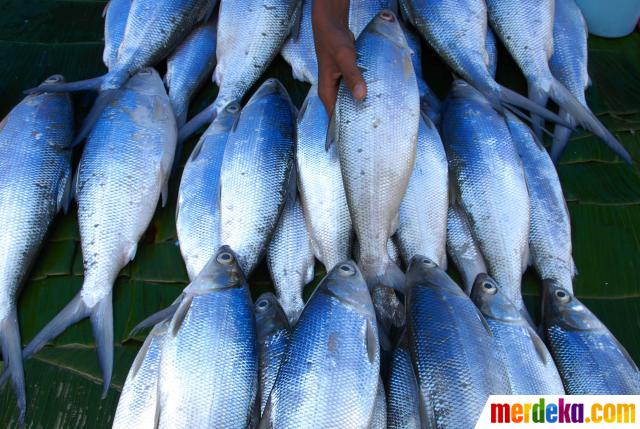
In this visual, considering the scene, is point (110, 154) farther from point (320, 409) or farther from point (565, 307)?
point (565, 307)

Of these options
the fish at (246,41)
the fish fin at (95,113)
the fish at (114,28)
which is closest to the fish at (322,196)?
the fish at (246,41)

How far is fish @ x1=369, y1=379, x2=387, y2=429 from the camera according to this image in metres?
2.05

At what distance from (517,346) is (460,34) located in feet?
6.51

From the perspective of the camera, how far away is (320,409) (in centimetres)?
186

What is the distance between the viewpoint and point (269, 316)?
7.82 ft

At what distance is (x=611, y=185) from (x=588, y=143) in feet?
1.00

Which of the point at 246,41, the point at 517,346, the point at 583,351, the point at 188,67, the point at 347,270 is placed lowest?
the point at 583,351

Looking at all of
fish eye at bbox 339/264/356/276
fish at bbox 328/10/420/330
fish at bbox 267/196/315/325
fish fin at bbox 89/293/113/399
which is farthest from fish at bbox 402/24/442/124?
fish fin at bbox 89/293/113/399

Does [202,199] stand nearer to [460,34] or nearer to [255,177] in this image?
[255,177]

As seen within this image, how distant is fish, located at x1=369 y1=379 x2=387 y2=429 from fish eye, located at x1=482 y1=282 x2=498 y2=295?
699 millimetres

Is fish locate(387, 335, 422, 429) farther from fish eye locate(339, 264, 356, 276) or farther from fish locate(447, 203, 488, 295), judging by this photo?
fish locate(447, 203, 488, 295)

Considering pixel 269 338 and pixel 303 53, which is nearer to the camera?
pixel 269 338

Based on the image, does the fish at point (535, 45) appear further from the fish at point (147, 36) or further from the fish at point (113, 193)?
the fish at point (113, 193)

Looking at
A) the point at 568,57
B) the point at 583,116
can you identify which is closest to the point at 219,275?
the point at 583,116
